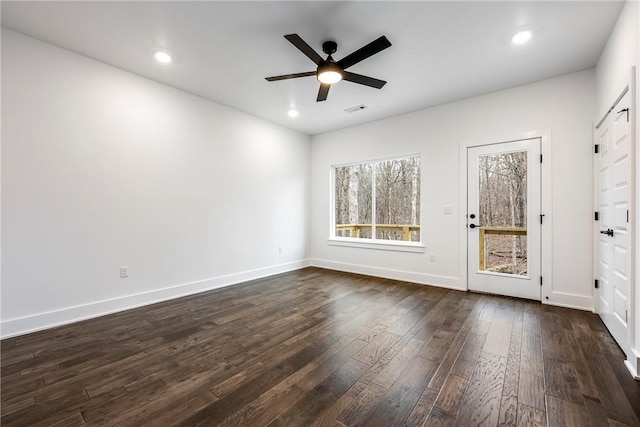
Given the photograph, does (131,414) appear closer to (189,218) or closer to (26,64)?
(189,218)

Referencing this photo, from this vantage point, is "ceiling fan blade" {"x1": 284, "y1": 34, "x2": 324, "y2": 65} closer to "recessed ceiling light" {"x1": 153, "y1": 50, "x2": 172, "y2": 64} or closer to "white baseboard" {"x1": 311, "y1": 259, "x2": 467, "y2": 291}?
"recessed ceiling light" {"x1": 153, "y1": 50, "x2": 172, "y2": 64}

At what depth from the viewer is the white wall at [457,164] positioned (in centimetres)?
331

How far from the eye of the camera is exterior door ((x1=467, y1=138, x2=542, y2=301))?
360cm

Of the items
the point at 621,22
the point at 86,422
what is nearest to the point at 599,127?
the point at 621,22

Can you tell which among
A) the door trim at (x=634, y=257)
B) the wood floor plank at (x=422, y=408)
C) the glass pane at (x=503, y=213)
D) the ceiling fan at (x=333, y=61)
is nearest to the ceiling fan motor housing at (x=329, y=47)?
the ceiling fan at (x=333, y=61)

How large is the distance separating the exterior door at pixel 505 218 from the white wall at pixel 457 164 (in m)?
0.16

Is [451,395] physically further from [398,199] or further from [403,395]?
[398,199]

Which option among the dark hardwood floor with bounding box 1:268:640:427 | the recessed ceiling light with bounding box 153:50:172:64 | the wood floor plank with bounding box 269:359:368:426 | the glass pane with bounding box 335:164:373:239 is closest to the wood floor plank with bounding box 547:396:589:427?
the dark hardwood floor with bounding box 1:268:640:427

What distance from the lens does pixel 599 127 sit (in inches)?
120

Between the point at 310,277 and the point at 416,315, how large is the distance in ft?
7.42

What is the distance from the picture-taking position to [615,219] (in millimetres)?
2523

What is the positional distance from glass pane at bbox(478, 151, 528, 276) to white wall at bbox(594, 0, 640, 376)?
1133 mm

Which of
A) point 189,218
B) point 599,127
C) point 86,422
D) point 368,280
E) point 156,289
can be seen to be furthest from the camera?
point 368,280

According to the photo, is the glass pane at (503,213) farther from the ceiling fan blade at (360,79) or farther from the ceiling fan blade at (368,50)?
the ceiling fan blade at (368,50)
